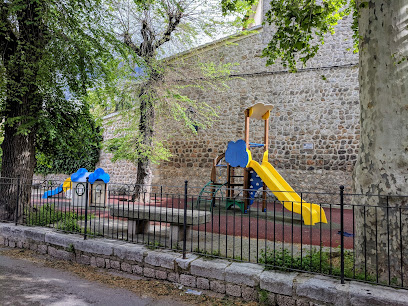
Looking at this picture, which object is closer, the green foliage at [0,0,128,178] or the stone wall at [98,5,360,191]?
the green foliage at [0,0,128,178]

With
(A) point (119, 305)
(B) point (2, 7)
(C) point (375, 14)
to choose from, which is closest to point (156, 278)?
(A) point (119, 305)

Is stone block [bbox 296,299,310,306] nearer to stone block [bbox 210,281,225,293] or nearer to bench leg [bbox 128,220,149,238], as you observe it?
stone block [bbox 210,281,225,293]

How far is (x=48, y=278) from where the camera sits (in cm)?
412

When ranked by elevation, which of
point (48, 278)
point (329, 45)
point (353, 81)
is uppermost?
point (329, 45)

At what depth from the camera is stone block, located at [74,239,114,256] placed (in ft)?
14.9

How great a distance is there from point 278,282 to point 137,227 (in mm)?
2830

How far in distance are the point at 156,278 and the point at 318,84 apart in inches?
366

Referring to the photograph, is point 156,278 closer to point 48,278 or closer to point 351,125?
point 48,278

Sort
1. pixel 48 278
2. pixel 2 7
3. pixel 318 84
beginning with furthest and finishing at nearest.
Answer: pixel 318 84
pixel 2 7
pixel 48 278

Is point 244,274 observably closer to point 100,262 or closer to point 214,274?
point 214,274

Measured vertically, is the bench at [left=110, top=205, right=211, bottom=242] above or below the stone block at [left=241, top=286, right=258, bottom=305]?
above

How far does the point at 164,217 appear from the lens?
188 inches

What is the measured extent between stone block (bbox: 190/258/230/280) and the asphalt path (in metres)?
0.46

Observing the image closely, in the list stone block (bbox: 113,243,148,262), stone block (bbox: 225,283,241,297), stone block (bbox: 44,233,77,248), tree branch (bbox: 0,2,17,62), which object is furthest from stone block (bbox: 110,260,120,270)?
tree branch (bbox: 0,2,17,62)
